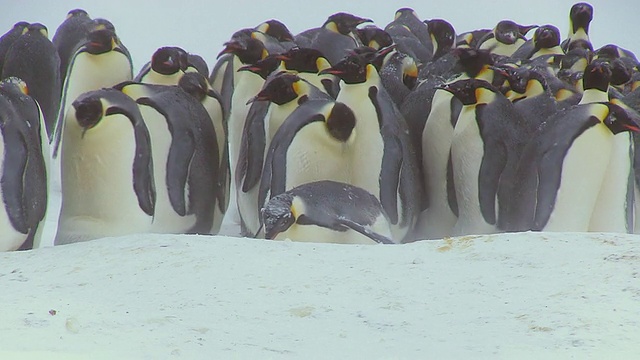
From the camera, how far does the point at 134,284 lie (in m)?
2.51

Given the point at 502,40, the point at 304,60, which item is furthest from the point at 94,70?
the point at 502,40

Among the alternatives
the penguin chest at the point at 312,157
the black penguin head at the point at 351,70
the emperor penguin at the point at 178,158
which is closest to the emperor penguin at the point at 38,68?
the emperor penguin at the point at 178,158

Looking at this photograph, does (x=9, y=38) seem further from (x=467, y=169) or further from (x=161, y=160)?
(x=467, y=169)

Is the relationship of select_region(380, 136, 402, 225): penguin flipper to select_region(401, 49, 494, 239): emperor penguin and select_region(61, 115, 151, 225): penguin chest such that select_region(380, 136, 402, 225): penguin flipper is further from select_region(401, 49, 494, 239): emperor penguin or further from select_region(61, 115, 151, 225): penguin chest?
select_region(61, 115, 151, 225): penguin chest

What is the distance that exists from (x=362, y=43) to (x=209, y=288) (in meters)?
4.21

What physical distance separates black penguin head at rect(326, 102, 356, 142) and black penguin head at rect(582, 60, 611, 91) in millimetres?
1033

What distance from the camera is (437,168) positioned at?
16.0 feet

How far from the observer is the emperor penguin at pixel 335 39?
640 centimetres

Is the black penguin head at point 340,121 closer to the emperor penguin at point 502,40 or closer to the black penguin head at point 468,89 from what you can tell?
the black penguin head at point 468,89

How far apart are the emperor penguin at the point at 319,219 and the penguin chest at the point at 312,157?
542 millimetres

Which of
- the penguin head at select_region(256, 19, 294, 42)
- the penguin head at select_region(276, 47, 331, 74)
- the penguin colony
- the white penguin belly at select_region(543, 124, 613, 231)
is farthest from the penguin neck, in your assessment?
the penguin head at select_region(256, 19, 294, 42)

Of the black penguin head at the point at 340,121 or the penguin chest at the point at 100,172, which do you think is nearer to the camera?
the penguin chest at the point at 100,172

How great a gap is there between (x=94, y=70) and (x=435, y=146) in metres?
1.89

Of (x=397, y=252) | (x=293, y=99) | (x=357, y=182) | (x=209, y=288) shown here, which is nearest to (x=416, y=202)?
(x=357, y=182)
